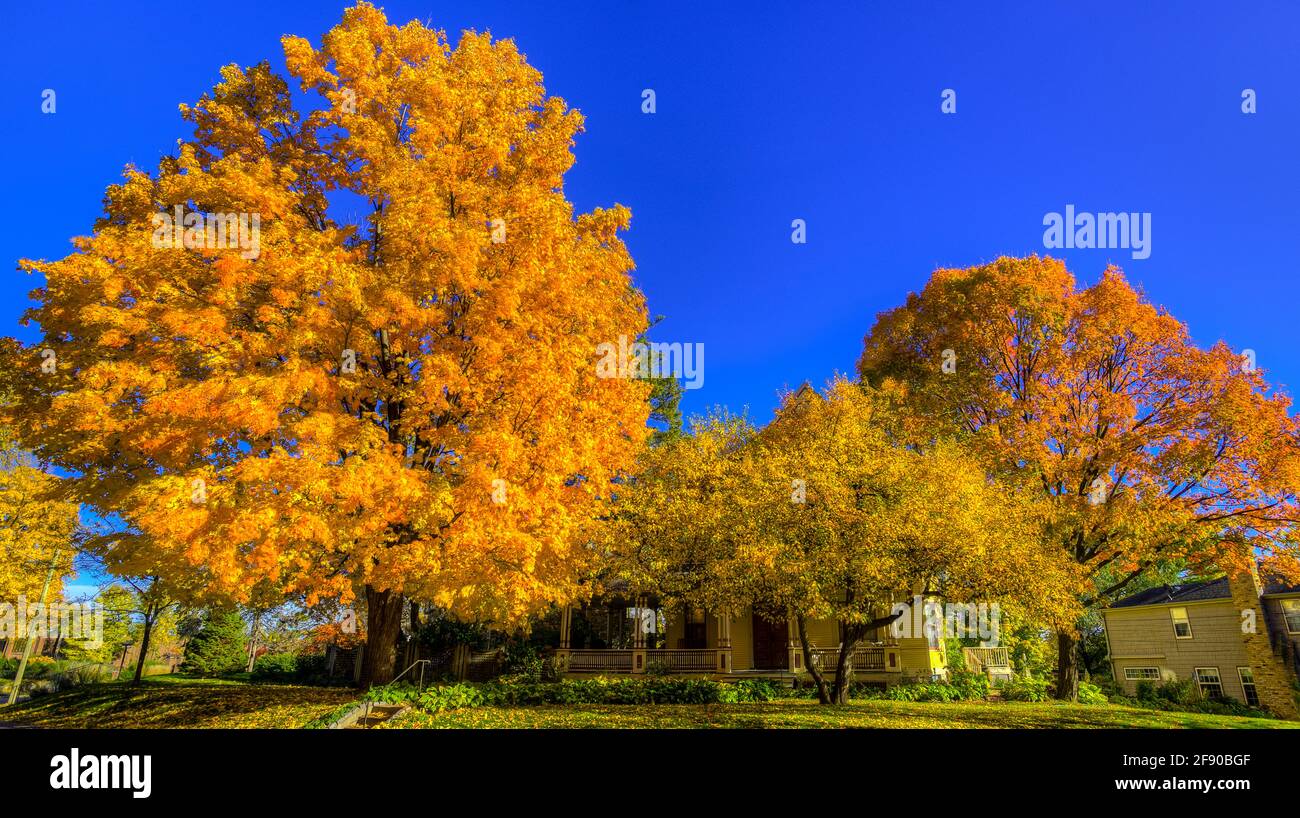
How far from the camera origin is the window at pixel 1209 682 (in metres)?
32.5

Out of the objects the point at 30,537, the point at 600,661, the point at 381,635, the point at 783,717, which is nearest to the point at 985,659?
the point at 600,661

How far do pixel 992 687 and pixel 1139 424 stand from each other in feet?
39.6

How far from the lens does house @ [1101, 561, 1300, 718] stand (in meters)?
29.2

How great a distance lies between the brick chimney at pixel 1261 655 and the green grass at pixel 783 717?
655 inches

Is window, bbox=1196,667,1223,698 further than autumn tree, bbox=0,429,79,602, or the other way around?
window, bbox=1196,667,1223,698

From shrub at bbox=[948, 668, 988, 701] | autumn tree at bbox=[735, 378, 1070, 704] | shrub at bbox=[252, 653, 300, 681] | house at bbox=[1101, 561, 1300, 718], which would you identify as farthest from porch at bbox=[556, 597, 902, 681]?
shrub at bbox=[252, 653, 300, 681]

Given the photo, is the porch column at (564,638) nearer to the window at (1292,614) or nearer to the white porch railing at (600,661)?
the white porch railing at (600,661)

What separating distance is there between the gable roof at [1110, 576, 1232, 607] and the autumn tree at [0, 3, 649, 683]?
37.6 m

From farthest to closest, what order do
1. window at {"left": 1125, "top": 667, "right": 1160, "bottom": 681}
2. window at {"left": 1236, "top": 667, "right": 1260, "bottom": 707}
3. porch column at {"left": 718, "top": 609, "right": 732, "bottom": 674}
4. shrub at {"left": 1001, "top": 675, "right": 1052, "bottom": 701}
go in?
window at {"left": 1125, "top": 667, "right": 1160, "bottom": 681}
window at {"left": 1236, "top": 667, "right": 1260, "bottom": 707}
porch column at {"left": 718, "top": 609, "right": 732, "bottom": 674}
shrub at {"left": 1001, "top": 675, "right": 1052, "bottom": 701}

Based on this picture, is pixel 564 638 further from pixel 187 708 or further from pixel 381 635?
pixel 187 708

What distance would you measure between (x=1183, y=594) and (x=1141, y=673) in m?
5.47

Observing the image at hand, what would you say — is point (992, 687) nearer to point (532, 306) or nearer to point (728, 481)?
point (728, 481)

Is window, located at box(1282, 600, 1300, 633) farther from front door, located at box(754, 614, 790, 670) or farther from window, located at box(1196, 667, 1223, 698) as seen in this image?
front door, located at box(754, 614, 790, 670)
